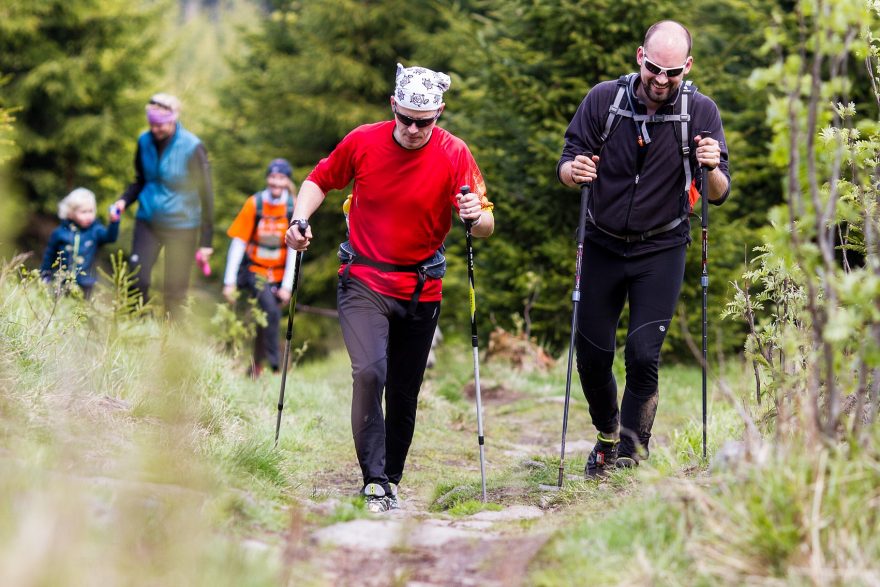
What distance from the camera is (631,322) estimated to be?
6.24m

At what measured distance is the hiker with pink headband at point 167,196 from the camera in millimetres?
9883

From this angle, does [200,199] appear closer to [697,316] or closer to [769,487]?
[697,316]

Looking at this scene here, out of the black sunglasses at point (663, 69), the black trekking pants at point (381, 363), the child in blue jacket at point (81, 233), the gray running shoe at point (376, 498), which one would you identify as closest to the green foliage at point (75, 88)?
the child in blue jacket at point (81, 233)

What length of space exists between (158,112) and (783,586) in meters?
7.70

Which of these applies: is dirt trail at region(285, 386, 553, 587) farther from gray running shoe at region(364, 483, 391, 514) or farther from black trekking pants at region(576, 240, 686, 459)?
black trekking pants at region(576, 240, 686, 459)

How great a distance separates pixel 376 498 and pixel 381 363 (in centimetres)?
71

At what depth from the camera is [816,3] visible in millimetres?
3861

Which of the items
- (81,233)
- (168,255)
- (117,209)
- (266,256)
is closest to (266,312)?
(266,256)

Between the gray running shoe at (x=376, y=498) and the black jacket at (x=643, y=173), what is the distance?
1.93m

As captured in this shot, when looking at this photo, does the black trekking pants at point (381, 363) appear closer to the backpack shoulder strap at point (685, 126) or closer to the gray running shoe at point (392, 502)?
the gray running shoe at point (392, 502)

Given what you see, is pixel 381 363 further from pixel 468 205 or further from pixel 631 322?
pixel 631 322

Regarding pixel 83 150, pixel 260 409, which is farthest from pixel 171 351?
pixel 83 150

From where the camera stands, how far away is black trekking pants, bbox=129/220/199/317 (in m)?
10.0

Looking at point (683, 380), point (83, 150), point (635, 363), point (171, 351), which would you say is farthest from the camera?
point (83, 150)
